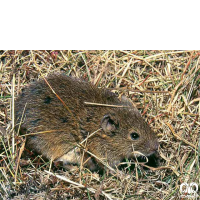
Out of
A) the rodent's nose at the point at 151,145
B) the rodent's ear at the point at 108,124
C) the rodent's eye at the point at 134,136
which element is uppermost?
the rodent's ear at the point at 108,124

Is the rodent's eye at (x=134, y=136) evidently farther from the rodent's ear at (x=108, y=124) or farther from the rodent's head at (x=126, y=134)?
the rodent's ear at (x=108, y=124)

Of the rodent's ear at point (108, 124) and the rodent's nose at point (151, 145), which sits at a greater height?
the rodent's ear at point (108, 124)

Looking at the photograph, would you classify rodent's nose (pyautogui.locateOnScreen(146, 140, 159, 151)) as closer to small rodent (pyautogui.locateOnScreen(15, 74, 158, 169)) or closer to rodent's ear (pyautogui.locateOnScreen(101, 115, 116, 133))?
small rodent (pyautogui.locateOnScreen(15, 74, 158, 169))

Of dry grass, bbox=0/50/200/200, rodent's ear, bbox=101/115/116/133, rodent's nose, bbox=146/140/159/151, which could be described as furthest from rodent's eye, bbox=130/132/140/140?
dry grass, bbox=0/50/200/200

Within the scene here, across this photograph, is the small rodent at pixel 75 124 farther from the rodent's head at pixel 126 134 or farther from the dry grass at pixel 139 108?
the dry grass at pixel 139 108

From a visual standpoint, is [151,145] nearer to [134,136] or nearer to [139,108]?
[134,136]

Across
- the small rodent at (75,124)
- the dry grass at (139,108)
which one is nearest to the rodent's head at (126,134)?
the small rodent at (75,124)
